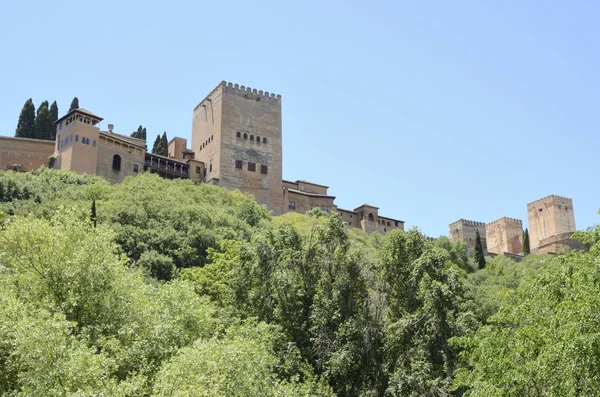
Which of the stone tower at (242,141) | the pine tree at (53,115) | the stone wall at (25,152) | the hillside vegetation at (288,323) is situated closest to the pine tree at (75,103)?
the pine tree at (53,115)

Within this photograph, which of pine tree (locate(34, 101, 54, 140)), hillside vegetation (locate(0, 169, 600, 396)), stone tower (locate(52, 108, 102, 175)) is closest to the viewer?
hillside vegetation (locate(0, 169, 600, 396))

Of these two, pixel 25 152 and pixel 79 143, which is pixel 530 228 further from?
pixel 25 152

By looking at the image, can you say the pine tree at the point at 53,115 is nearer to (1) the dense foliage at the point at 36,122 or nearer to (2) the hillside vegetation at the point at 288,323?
(1) the dense foliage at the point at 36,122

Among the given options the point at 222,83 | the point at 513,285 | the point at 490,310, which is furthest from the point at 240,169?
the point at 490,310

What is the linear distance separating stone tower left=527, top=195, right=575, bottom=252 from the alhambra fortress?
4.73 m

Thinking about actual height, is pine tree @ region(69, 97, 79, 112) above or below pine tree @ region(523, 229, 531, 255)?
above

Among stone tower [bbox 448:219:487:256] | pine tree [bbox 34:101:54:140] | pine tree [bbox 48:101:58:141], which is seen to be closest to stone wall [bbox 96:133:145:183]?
pine tree [bbox 48:101:58:141]

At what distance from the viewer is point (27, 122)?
70062mm

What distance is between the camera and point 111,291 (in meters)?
20.4

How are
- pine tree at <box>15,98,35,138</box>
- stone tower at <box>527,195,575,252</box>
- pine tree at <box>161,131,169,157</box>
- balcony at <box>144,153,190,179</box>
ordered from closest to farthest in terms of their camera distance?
balcony at <box>144,153,190,179</box> → pine tree at <box>15,98,35,138</box> → pine tree at <box>161,131,169,157</box> → stone tower at <box>527,195,575,252</box>

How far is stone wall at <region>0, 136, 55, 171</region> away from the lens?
6303 centimetres

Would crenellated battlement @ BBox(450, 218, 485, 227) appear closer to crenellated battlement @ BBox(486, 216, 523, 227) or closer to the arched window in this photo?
crenellated battlement @ BBox(486, 216, 523, 227)

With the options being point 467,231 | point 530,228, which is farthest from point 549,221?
point 467,231

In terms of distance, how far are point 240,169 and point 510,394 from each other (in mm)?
56482
